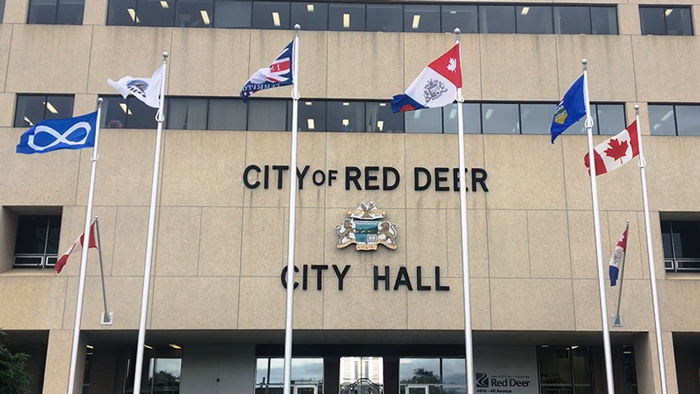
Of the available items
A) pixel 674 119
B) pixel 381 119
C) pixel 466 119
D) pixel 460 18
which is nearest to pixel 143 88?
pixel 381 119

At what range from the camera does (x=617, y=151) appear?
58.2ft

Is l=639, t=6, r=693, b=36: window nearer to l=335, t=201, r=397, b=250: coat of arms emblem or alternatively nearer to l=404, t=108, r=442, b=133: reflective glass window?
l=404, t=108, r=442, b=133: reflective glass window

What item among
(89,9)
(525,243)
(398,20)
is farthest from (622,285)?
(89,9)

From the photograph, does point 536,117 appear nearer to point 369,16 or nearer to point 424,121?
point 424,121

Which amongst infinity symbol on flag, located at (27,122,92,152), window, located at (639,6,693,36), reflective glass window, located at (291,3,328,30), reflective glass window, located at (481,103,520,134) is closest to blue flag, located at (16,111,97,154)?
infinity symbol on flag, located at (27,122,92,152)

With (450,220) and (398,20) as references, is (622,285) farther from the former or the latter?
(398,20)

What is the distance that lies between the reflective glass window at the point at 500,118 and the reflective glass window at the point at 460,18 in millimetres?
3181

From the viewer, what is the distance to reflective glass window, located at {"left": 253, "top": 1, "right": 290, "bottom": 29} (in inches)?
996

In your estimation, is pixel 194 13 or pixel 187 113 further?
pixel 194 13

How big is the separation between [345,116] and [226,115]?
4.36m

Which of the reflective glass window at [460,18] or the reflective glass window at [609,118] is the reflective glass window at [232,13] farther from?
the reflective glass window at [609,118]

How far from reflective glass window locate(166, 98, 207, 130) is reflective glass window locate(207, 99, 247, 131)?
0.84 ft

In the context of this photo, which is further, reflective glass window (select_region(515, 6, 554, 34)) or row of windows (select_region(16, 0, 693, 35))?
reflective glass window (select_region(515, 6, 554, 34))

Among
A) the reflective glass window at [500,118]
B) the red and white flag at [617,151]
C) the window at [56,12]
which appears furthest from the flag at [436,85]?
the window at [56,12]
